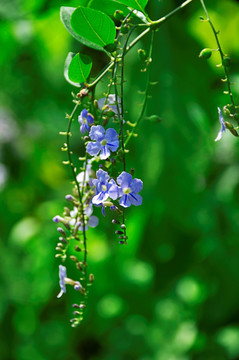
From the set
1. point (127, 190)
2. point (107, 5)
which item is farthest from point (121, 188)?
point (107, 5)

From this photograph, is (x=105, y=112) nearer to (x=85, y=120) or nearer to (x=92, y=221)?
(x=85, y=120)

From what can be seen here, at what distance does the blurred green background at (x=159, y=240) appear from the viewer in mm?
2252

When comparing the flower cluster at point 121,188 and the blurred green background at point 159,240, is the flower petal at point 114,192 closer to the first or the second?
the flower cluster at point 121,188

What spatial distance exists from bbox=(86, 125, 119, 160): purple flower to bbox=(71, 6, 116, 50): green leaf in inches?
5.5

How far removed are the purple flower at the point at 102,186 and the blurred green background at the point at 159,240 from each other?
1.41m

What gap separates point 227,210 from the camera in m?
2.54

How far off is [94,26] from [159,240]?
210cm

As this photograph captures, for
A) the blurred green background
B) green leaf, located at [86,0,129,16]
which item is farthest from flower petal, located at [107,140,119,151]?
the blurred green background

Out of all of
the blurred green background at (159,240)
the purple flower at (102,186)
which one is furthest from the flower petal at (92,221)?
the blurred green background at (159,240)

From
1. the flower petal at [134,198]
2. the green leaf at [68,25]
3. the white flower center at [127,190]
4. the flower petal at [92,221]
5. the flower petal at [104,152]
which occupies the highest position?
the green leaf at [68,25]

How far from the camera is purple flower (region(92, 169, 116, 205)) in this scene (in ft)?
2.43

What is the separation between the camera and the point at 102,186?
76cm

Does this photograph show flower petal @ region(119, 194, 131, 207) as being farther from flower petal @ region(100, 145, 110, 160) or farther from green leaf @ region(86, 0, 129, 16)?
green leaf @ region(86, 0, 129, 16)

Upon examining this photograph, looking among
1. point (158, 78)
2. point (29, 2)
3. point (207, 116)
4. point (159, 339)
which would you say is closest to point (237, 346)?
point (159, 339)
